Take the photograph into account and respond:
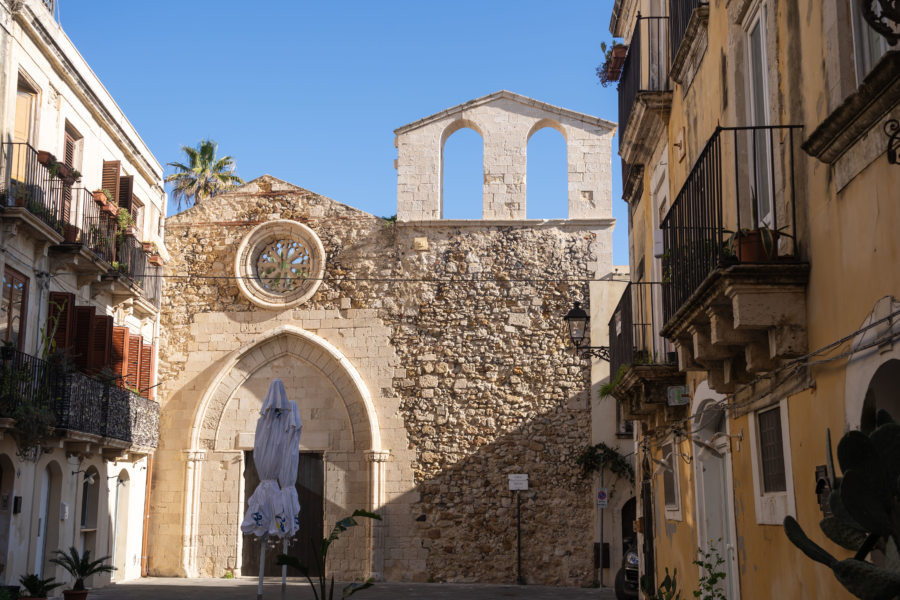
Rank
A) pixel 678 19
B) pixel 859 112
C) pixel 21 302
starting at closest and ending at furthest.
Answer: pixel 859 112 → pixel 678 19 → pixel 21 302

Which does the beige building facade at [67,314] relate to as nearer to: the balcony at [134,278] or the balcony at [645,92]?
the balcony at [134,278]

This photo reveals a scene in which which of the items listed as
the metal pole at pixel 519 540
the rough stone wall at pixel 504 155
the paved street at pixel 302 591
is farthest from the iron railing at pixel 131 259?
the metal pole at pixel 519 540

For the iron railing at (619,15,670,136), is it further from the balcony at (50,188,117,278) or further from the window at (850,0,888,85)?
the balcony at (50,188,117,278)

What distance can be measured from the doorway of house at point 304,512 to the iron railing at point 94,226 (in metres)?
5.66

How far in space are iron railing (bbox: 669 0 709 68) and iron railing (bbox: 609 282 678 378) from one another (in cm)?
239

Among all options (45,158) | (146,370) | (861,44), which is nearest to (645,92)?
(861,44)

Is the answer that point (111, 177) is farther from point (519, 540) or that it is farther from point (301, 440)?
point (519, 540)

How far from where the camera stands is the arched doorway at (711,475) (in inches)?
330

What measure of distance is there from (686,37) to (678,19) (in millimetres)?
972

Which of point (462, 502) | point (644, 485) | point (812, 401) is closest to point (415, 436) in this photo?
point (462, 502)

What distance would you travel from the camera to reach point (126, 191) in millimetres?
19812

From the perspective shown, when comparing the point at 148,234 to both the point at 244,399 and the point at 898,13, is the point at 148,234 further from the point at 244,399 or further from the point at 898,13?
the point at 898,13

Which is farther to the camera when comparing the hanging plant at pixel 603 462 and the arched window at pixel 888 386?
the hanging plant at pixel 603 462

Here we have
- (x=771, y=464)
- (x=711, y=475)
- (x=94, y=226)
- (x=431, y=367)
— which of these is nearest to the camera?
(x=771, y=464)
